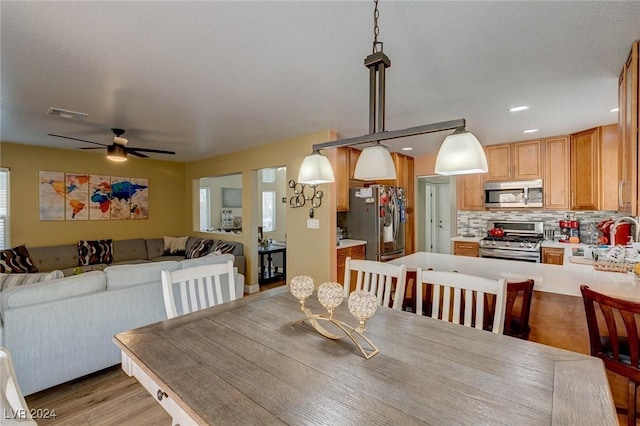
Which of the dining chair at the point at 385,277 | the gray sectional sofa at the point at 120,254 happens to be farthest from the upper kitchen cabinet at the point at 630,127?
the gray sectional sofa at the point at 120,254

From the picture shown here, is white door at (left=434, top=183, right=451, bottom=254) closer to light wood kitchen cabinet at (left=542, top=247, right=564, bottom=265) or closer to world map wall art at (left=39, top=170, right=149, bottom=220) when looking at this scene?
light wood kitchen cabinet at (left=542, top=247, right=564, bottom=265)

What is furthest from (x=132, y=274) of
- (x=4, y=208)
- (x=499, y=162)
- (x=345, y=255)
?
(x=499, y=162)

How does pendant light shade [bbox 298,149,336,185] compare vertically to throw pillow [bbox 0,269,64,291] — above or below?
above

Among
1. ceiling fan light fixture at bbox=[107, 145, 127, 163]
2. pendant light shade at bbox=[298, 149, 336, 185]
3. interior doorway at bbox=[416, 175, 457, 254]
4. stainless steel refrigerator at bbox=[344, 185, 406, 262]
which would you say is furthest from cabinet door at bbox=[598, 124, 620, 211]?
ceiling fan light fixture at bbox=[107, 145, 127, 163]

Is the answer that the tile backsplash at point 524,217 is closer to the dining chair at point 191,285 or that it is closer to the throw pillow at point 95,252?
the dining chair at point 191,285

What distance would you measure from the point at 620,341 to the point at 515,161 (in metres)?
3.21

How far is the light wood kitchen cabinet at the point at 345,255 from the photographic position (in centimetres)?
396

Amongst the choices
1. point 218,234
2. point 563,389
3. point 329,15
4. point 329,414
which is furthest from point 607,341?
point 218,234

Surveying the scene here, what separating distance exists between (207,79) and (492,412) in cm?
252

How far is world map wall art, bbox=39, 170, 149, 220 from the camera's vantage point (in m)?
4.79

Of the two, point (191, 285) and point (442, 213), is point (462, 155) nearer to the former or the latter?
point (191, 285)

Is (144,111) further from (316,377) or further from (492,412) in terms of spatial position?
(492,412)

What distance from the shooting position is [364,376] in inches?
39.8

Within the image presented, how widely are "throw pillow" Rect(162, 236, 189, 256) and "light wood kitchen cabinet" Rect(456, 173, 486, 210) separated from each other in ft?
16.3
